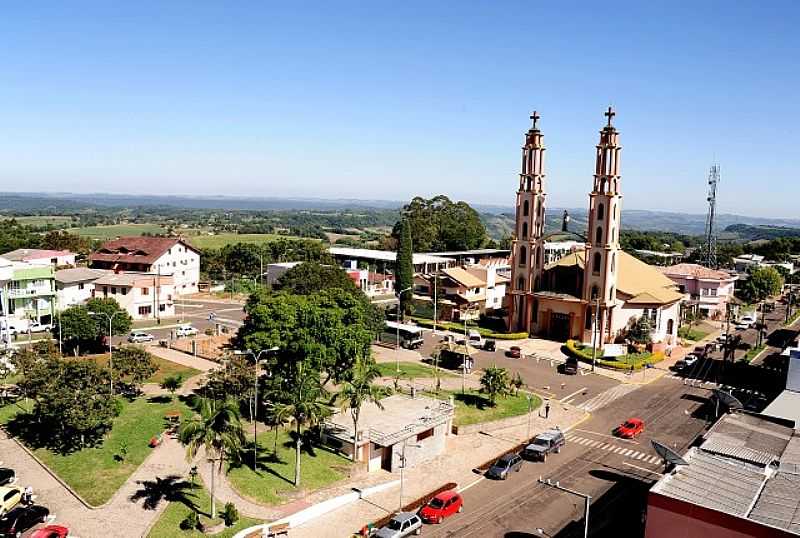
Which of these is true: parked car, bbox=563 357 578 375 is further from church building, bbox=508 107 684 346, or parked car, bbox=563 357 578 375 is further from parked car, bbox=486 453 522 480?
parked car, bbox=486 453 522 480

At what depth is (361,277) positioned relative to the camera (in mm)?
94312

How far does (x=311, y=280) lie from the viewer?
62031mm

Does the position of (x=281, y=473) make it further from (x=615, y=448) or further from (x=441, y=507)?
(x=615, y=448)

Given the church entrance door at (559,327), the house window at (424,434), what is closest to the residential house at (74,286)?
the house window at (424,434)

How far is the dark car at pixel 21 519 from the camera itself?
86.8 feet

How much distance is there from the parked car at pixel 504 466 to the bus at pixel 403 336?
2768cm

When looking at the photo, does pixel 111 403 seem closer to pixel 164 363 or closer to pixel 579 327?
pixel 164 363

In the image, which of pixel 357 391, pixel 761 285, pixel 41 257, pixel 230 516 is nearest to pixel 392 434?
pixel 357 391

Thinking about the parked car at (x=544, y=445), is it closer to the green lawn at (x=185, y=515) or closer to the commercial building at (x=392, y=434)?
the commercial building at (x=392, y=434)

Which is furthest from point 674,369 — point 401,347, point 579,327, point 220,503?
point 220,503

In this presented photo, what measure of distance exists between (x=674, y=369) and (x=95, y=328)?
52459mm

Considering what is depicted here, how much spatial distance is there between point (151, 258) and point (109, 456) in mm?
54222

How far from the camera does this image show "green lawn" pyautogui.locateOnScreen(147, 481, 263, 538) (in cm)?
2733

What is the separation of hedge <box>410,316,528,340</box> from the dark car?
159ft
